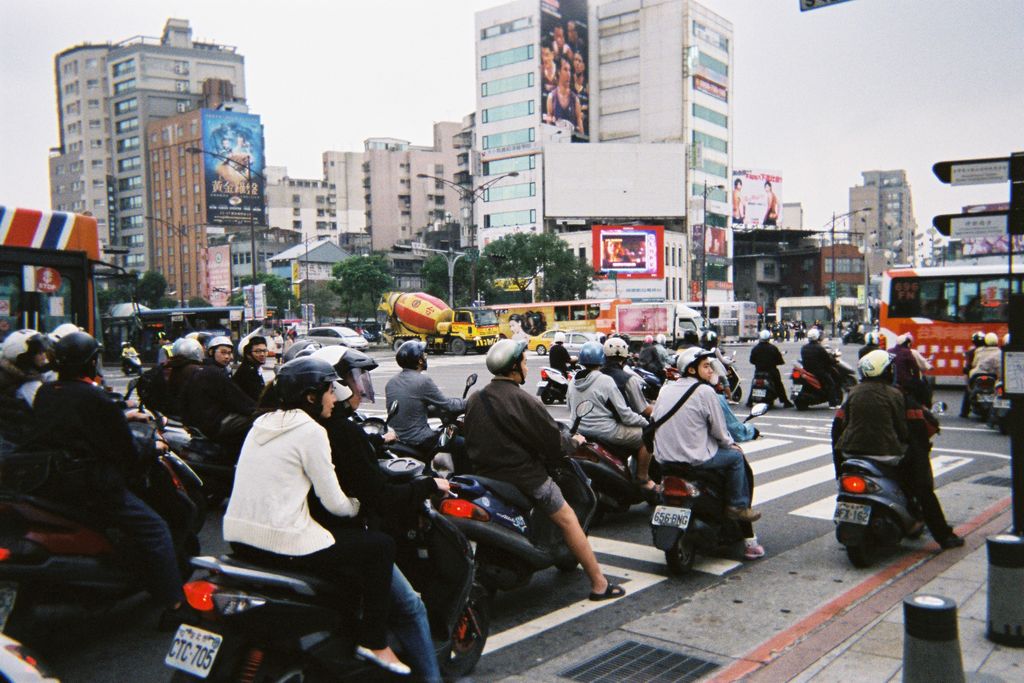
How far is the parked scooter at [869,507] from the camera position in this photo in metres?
6.07

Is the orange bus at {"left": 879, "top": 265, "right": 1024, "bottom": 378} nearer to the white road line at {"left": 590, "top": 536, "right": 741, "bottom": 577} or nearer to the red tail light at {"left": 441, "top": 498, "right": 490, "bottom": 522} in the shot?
the white road line at {"left": 590, "top": 536, "right": 741, "bottom": 577}

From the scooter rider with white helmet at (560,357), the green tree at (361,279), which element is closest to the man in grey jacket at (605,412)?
the scooter rider with white helmet at (560,357)

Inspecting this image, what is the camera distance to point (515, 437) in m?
4.96

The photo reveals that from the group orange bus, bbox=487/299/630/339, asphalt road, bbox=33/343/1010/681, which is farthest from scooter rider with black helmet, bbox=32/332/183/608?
orange bus, bbox=487/299/630/339

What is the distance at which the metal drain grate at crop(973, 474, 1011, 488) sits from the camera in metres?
9.23

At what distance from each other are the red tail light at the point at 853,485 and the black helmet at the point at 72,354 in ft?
17.1

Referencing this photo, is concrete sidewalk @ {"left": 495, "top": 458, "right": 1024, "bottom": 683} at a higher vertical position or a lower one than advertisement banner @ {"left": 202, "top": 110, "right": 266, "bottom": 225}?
lower

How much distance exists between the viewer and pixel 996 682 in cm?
408

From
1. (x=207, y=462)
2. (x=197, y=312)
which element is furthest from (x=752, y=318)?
(x=207, y=462)

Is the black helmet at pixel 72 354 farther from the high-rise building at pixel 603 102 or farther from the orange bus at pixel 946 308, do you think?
the high-rise building at pixel 603 102

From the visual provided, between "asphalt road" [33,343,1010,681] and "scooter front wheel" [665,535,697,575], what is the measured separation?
79 mm

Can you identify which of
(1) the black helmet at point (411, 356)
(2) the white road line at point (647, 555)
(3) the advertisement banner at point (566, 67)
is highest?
(3) the advertisement banner at point (566, 67)

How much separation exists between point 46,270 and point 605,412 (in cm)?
685

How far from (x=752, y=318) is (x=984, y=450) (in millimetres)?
55344
